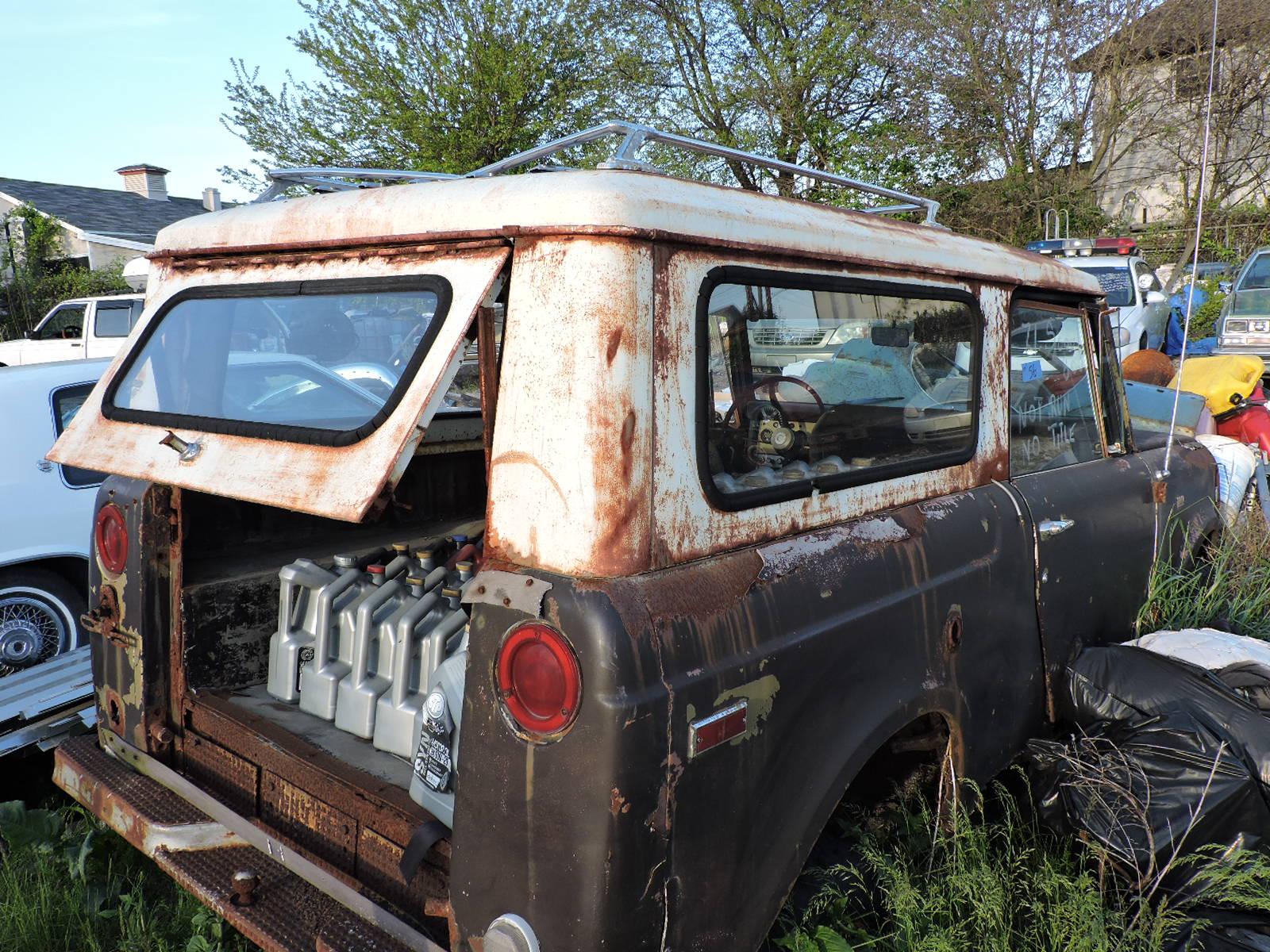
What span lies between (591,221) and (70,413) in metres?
4.36

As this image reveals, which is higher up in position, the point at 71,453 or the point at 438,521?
the point at 71,453

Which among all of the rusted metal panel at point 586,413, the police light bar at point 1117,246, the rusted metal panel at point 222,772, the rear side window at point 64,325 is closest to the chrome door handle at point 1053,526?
the rusted metal panel at point 586,413

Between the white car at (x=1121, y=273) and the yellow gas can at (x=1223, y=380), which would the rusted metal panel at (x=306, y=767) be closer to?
the yellow gas can at (x=1223, y=380)

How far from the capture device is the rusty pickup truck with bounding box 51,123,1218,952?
163 centimetres

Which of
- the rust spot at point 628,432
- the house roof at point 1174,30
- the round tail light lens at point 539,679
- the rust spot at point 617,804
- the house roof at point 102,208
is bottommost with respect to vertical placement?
the rust spot at point 617,804

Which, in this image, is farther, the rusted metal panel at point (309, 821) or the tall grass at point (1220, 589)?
the tall grass at point (1220, 589)

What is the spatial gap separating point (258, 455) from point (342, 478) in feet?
1.10

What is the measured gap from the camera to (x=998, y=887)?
2.24m

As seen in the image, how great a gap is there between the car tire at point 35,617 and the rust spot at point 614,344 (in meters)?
4.23

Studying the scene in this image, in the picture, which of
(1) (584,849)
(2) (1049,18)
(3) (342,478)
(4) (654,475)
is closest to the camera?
(1) (584,849)

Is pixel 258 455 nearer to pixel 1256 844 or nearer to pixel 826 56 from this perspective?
pixel 1256 844

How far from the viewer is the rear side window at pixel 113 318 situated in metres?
13.1

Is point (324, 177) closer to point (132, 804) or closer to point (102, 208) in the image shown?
Result: point (132, 804)

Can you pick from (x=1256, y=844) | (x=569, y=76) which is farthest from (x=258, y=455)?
(x=569, y=76)
